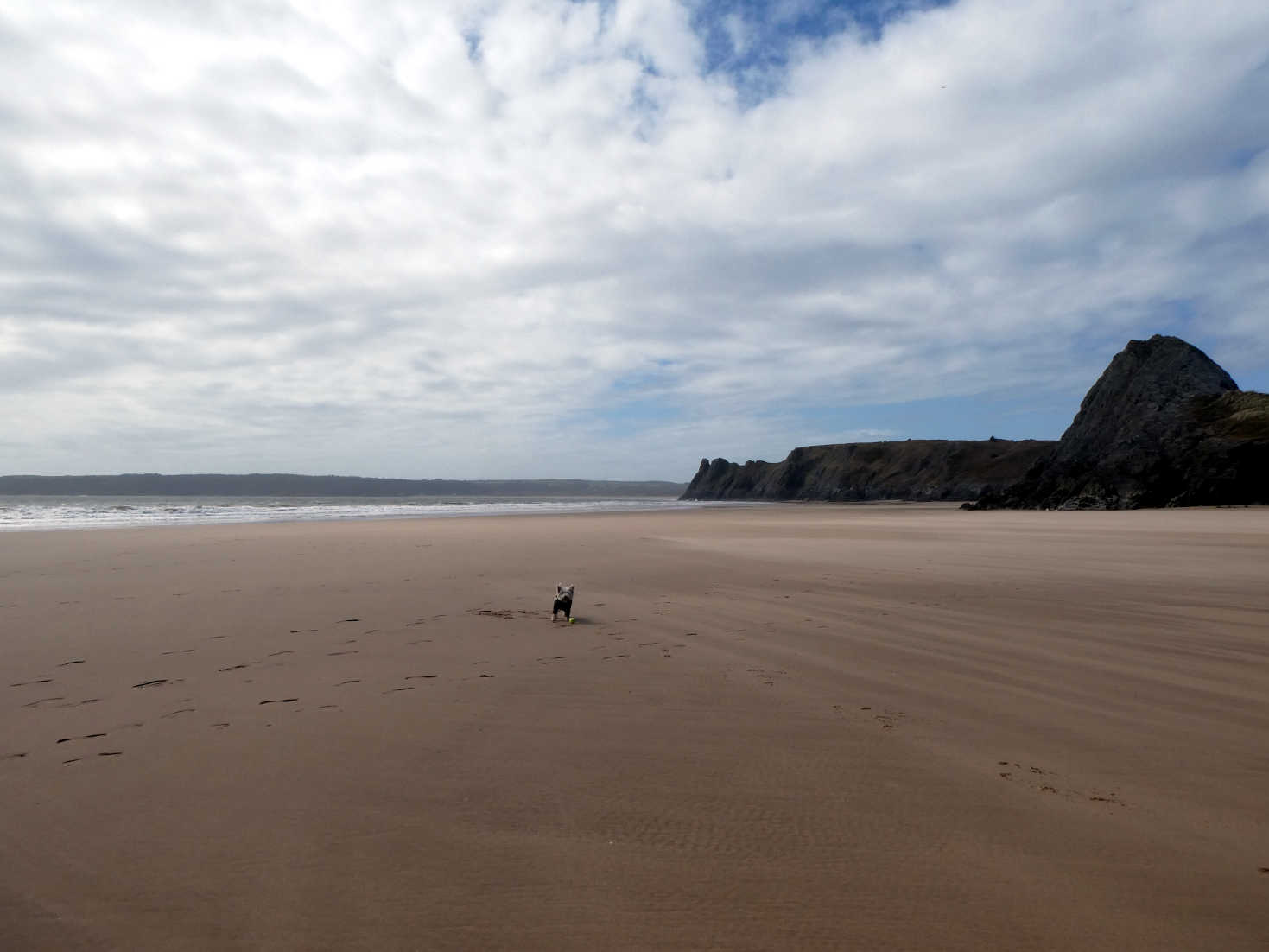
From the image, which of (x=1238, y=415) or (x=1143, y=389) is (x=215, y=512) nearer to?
(x=1143, y=389)

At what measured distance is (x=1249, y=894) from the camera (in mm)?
2078

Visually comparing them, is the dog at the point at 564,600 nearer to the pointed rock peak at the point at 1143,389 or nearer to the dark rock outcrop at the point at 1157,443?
the dark rock outcrop at the point at 1157,443

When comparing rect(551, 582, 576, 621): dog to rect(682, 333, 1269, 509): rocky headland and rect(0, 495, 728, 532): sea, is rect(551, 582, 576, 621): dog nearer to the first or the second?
rect(0, 495, 728, 532): sea

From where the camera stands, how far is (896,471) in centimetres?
7244

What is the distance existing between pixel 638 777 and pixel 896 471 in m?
74.8

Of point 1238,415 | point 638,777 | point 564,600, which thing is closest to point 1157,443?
point 1238,415

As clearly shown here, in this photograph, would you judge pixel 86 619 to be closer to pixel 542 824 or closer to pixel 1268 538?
pixel 542 824

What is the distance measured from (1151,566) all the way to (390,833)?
34.7ft

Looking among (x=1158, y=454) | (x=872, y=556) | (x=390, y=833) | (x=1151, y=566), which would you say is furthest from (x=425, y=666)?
(x=1158, y=454)

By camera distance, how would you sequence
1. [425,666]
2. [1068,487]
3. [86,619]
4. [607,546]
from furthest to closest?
[1068,487]
[607,546]
[86,619]
[425,666]

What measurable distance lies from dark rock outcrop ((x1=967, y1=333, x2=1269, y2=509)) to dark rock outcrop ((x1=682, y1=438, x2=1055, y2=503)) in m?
24.3

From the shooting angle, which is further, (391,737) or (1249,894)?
(391,737)

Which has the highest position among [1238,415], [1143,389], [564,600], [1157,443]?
[1143,389]

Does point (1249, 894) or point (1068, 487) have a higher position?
point (1068, 487)
